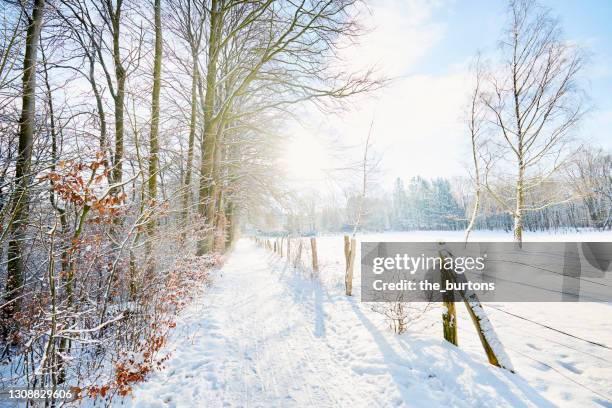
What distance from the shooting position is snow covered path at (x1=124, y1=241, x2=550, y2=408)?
2711 millimetres

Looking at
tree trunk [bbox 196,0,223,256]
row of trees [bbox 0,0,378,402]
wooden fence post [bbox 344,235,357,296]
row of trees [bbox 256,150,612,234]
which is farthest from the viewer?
row of trees [bbox 256,150,612,234]

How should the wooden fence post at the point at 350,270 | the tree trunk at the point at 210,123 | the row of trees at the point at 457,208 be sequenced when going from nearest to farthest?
the wooden fence post at the point at 350,270 < the tree trunk at the point at 210,123 < the row of trees at the point at 457,208

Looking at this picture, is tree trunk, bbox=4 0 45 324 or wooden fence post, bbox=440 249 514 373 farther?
tree trunk, bbox=4 0 45 324

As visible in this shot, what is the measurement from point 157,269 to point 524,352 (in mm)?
6340

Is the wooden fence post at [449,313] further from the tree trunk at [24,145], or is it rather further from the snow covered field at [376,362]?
the tree trunk at [24,145]

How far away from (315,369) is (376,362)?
0.85m

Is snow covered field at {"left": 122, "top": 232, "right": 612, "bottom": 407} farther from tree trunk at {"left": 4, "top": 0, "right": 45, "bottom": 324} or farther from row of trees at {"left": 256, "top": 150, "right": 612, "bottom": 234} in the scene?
row of trees at {"left": 256, "top": 150, "right": 612, "bottom": 234}

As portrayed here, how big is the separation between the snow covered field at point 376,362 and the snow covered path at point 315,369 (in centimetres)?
1

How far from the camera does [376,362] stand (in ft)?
11.3

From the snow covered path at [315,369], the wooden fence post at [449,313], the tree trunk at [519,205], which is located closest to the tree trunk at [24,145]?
the snow covered path at [315,369]

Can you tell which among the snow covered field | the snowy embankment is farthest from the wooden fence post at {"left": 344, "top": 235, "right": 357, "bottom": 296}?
the snowy embankment

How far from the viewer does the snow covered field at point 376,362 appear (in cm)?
267

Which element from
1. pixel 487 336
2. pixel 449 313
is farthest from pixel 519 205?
pixel 487 336

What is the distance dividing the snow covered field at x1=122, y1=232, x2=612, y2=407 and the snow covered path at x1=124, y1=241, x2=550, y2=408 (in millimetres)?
14
